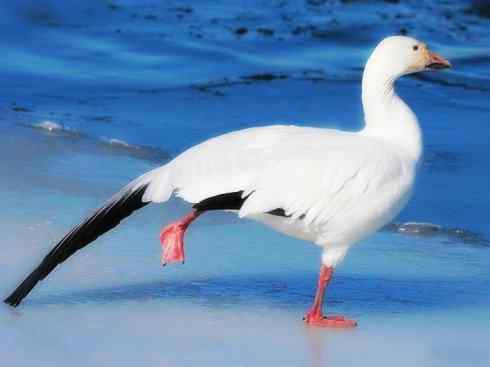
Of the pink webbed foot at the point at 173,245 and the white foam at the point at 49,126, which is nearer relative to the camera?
the pink webbed foot at the point at 173,245

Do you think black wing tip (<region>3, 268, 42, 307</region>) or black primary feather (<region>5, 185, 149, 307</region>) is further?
black primary feather (<region>5, 185, 149, 307</region>)

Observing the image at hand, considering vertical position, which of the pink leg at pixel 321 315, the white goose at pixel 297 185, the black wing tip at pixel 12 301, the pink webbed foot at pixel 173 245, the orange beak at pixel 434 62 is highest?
the orange beak at pixel 434 62

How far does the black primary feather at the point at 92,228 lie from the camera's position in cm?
603

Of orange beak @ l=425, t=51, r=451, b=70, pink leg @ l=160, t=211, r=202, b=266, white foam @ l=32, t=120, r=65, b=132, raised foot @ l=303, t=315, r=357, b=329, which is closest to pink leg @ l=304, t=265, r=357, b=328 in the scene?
raised foot @ l=303, t=315, r=357, b=329

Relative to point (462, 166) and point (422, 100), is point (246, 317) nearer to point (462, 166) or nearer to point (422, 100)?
point (462, 166)

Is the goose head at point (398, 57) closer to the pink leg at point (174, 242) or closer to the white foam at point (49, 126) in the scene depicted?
the pink leg at point (174, 242)

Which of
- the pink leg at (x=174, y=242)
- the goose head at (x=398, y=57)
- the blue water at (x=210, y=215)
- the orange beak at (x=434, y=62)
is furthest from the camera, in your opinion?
the orange beak at (x=434, y=62)

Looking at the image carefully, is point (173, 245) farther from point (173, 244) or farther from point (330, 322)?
point (330, 322)

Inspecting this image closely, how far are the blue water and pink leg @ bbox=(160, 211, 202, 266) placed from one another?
20 centimetres

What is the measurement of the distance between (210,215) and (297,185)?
182 cm

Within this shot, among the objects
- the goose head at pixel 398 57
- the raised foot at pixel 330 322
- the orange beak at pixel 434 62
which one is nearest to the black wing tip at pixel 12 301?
the raised foot at pixel 330 322

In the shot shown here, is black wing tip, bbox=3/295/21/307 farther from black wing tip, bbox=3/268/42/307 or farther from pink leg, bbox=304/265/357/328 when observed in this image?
pink leg, bbox=304/265/357/328

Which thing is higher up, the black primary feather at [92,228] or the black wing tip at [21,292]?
the black primary feather at [92,228]

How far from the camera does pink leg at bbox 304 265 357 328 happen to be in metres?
5.95
